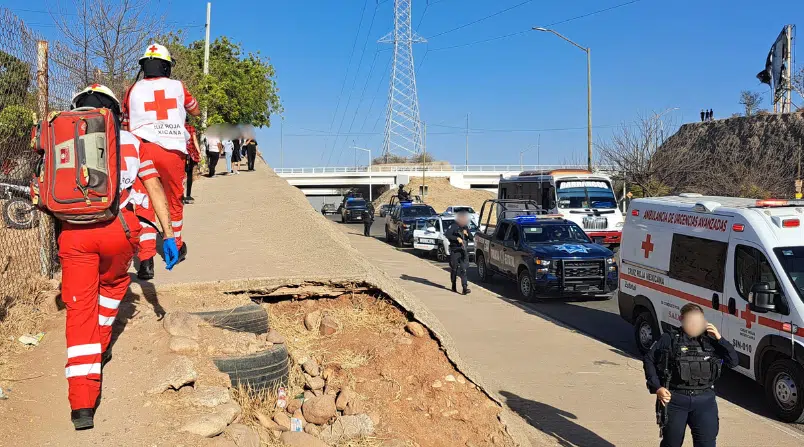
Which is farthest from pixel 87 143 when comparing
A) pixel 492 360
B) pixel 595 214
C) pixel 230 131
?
pixel 595 214

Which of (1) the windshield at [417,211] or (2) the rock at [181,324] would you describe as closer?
(2) the rock at [181,324]

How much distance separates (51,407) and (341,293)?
126 inches

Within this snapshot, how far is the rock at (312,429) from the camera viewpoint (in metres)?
5.32

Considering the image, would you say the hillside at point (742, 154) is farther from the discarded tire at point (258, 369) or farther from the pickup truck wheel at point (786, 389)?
the discarded tire at point (258, 369)

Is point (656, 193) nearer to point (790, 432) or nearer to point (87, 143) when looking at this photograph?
point (790, 432)

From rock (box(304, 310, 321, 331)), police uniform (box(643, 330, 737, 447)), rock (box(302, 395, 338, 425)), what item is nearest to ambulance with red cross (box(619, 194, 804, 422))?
police uniform (box(643, 330, 737, 447))

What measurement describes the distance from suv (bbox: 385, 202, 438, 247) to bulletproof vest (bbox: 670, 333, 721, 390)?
2503 cm

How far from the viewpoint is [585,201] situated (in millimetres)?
24875

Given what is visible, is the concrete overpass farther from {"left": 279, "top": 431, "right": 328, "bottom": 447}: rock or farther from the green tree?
{"left": 279, "top": 431, "right": 328, "bottom": 447}: rock

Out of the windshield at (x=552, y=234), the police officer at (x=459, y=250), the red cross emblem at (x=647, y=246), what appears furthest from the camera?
the windshield at (x=552, y=234)

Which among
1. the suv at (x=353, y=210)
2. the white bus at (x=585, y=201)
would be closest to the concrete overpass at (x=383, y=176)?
the suv at (x=353, y=210)

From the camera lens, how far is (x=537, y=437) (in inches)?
278

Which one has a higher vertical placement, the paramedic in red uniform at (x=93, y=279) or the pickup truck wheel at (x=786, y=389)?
the paramedic in red uniform at (x=93, y=279)

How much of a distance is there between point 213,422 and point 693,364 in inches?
132
